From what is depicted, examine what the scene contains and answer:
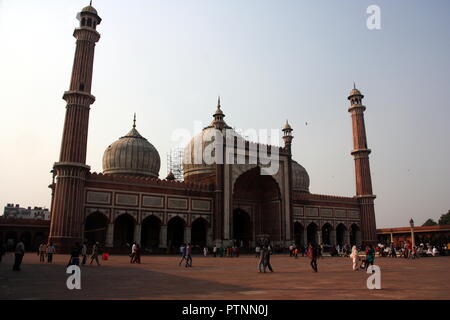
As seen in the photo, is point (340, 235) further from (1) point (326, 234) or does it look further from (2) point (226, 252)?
(2) point (226, 252)

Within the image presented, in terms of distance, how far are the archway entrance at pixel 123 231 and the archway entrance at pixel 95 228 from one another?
50.2 inches

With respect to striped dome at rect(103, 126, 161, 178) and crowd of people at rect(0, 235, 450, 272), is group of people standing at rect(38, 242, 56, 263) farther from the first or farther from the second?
striped dome at rect(103, 126, 161, 178)

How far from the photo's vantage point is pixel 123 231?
31859 mm

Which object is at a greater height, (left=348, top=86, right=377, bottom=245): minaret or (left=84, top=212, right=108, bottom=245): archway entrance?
(left=348, top=86, right=377, bottom=245): minaret

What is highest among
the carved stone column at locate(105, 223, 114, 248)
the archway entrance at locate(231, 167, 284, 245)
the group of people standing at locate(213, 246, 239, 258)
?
the archway entrance at locate(231, 167, 284, 245)

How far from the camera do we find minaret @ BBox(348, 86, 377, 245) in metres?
41.3

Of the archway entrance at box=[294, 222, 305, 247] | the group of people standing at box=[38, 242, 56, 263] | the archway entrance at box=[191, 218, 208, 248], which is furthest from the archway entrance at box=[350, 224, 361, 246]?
the group of people standing at box=[38, 242, 56, 263]

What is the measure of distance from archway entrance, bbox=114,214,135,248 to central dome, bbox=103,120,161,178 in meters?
6.09

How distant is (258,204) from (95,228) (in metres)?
15.6

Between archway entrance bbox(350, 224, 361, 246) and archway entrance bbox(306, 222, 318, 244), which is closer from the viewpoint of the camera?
archway entrance bbox(306, 222, 318, 244)

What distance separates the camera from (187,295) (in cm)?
693

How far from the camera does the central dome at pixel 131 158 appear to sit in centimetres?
3653
